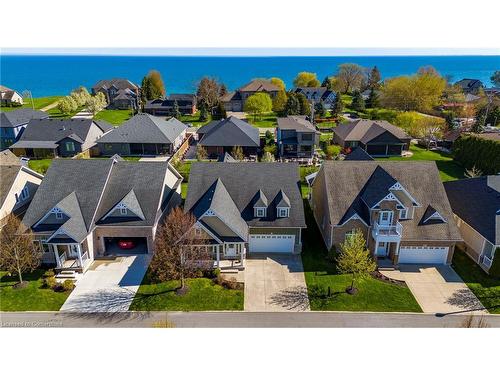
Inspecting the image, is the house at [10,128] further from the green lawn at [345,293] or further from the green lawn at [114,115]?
the green lawn at [345,293]

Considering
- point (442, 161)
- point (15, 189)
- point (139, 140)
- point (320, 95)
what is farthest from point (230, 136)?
point (320, 95)

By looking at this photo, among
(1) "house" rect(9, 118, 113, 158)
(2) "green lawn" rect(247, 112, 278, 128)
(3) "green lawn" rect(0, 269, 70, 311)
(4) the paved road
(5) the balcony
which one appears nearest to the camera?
(4) the paved road

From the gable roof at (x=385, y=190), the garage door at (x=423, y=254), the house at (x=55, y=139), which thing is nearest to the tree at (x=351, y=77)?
the house at (x=55, y=139)

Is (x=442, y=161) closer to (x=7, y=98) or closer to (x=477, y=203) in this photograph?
(x=477, y=203)

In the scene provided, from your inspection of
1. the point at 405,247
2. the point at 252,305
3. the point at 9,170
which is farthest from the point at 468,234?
the point at 9,170

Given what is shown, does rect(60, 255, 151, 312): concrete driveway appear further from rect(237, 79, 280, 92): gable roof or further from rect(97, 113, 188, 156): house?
rect(237, 79, 280, 92): gable roof

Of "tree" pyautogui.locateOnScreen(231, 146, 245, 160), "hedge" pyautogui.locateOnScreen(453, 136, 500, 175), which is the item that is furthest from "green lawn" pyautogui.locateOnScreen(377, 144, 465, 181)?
"tree" pyautogui.locateOnScreen(231, 146, 245, 160)
